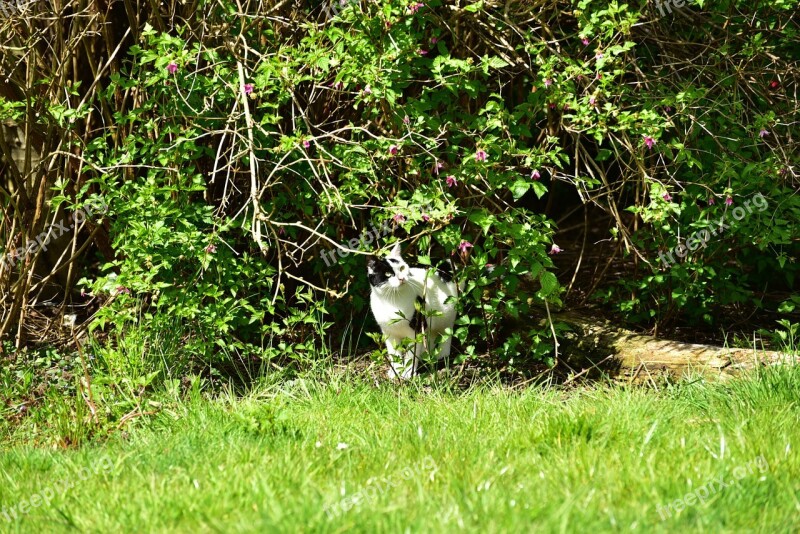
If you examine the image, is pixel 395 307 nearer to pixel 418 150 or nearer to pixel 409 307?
pixel 409 307

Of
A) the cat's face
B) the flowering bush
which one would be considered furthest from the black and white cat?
the flowering bush

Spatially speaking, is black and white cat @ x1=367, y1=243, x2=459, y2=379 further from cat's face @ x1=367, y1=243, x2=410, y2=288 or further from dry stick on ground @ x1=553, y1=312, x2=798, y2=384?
dry stick on ground @ x1=553, y1=312, x2=798, y2=384

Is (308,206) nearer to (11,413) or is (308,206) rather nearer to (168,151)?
(168,151)

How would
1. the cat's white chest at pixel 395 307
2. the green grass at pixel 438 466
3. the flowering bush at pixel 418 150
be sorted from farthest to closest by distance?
1. the cat's white chest at pixel 395 307
2. the flowering bush at pixel 418 150
3. the green grass at pixel 438 466

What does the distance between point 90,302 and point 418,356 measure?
2230 millimetres

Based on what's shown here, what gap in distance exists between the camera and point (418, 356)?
504 centimetres

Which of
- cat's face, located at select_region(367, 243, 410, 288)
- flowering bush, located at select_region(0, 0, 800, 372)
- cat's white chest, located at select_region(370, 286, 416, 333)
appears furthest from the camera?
cat's white chest, located at select_region(370, 286, 416, 333)

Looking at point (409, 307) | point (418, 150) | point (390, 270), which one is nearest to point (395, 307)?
point (409, 307)

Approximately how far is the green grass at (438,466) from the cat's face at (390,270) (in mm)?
684

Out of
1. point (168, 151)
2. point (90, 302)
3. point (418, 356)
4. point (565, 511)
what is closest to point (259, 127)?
point (168, 151)

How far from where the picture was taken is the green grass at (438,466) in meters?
2.71

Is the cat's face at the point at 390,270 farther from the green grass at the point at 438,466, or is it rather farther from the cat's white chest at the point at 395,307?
the green grass at the point at 438,466

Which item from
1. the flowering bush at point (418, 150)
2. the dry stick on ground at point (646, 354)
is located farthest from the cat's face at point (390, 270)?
the dry stick on ground at point (646, 354)

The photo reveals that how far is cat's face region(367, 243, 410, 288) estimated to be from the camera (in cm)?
473
